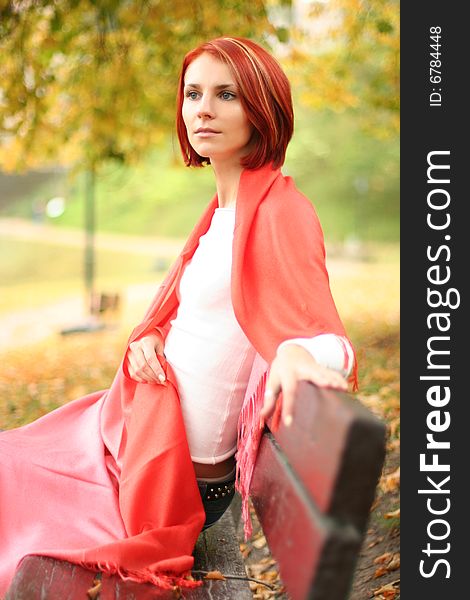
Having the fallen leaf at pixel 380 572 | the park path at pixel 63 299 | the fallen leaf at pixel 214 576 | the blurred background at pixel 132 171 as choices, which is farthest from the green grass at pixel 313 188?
the fallen leaf at pixel 214 576

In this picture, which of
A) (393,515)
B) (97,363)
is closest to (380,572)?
(393,515)

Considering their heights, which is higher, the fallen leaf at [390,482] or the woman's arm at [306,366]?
the woman's arm at [306,366]

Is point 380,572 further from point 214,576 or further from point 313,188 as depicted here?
point 313,188

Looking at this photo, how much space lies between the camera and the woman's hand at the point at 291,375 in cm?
130

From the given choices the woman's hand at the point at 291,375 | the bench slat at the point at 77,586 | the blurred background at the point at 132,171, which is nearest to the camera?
the woman's hand at the point at 291,375

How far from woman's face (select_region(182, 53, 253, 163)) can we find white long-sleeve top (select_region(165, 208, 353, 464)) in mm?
154

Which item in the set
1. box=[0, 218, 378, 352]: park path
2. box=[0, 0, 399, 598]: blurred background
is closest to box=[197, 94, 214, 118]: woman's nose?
box=[0, 0, 399, 598]: blurred background

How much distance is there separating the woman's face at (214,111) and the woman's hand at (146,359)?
0.45 m

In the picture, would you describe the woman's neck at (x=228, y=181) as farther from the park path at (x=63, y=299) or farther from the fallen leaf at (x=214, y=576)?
the park path at (x=63, y=299)

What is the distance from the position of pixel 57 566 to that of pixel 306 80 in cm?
849

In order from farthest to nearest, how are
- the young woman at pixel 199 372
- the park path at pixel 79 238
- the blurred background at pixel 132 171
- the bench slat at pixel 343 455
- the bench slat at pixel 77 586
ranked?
1. the park path at pixel 79 238
2. the blurred background at pixel 132 171
3. the young woman at pixel 199 372
4. the bench slat at pixel 77 586
5. the bench slat at pixel 343 455

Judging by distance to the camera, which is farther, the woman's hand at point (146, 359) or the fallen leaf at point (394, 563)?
the fallen leaf at point (394, 563)

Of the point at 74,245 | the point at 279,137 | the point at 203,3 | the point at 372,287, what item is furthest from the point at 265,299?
the point at 74,245

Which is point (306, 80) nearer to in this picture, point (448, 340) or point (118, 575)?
point (448, 340)
